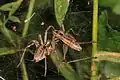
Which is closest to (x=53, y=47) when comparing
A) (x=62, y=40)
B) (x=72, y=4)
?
(x=62, y=40)

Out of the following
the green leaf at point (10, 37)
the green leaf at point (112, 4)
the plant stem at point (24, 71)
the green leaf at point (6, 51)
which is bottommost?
the plant stem at point (24, 71)

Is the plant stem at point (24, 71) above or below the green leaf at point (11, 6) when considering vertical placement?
below

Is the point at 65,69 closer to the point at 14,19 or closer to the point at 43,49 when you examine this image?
the point at 43,49

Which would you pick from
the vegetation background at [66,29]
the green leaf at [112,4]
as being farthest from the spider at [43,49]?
the green leaf at [112,4]

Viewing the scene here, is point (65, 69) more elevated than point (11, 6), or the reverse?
point (11, 6)

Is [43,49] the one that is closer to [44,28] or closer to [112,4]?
[44,28]

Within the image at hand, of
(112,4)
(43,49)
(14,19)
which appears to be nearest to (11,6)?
(14,19)

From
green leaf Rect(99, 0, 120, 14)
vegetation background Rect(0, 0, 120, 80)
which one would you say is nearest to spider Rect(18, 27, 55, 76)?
vegetation background Rect(0, 0, 120, 80)

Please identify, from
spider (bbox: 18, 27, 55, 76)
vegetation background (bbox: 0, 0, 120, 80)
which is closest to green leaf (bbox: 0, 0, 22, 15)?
vegetation background (bbox: 0, 0, 120, 80)

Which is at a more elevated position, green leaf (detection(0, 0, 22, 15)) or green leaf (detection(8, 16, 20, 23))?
green leaf (detection(0, 0, 22, 15))

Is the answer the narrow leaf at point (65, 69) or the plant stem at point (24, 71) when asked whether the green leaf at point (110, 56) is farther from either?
the plant stem at point (24, 71)

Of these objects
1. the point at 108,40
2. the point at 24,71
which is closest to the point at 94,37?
the point at 108,40

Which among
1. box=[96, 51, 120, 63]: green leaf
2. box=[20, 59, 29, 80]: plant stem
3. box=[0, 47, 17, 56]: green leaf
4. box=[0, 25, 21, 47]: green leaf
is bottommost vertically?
box=[20, 59, 29, 80]: plant stem

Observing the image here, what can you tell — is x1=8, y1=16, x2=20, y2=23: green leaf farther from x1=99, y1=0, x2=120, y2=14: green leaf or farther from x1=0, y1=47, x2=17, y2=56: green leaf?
x1=99, y1=0, x2=120, y2=14: green leaf
